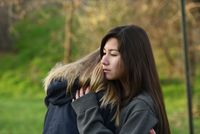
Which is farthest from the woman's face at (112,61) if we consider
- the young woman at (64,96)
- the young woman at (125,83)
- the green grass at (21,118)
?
the green grass at (21,118)

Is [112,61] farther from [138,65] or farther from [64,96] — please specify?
[64,96]

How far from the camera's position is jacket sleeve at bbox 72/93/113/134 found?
2492 millimetres

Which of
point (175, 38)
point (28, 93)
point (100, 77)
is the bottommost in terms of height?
point (28, 93)

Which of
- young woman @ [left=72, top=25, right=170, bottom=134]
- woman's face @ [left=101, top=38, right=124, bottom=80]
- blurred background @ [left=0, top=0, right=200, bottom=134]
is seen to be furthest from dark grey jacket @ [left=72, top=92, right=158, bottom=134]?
blurred background @ [left=0, top=0, right=200, bottom=134]

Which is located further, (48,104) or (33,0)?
(33,0)

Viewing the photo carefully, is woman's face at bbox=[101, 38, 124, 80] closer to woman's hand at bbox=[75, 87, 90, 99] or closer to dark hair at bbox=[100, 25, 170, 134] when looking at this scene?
dark hair at bbox=[100, 25, 170, 134]

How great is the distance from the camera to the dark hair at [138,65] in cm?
256

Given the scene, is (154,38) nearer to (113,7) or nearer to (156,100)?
(113,7)

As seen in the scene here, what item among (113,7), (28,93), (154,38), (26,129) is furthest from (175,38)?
(28,93)

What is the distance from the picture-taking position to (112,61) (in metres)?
2.56

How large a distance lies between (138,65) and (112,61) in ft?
0.41

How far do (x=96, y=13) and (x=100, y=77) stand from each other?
35.0ft

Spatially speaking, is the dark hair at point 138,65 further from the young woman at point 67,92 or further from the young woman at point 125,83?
the young woman at point 67,92

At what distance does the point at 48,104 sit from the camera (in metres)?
2.87
